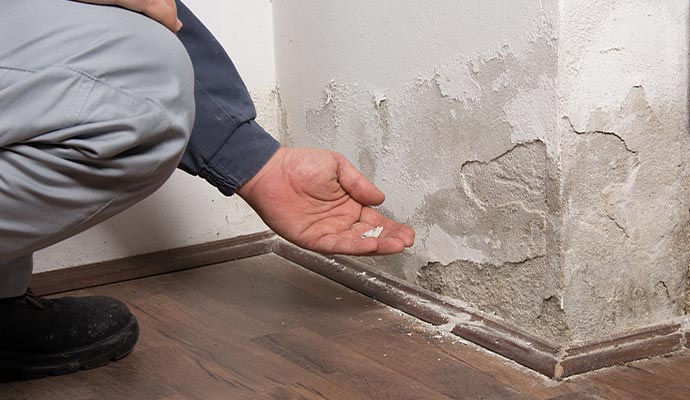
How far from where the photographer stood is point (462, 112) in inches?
61.9

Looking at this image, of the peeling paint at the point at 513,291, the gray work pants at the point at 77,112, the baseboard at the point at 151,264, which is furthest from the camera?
the baseboard at the point at 151,264

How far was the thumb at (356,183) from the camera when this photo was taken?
160 cm

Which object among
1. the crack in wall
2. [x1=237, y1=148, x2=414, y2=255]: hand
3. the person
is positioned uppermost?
the person

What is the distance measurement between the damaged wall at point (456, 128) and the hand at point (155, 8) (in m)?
0.50

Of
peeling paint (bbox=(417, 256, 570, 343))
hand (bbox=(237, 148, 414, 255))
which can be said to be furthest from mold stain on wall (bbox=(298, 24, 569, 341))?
hand (bbox=(237, 148, 414, 255))

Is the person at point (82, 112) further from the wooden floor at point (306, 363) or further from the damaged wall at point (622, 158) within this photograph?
the damaged wall at point (622, 158)

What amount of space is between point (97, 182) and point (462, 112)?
2.19ft

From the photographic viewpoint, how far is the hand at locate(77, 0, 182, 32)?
1.17 m

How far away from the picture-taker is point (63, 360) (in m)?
1.45

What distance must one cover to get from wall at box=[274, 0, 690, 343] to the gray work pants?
21.3 inches

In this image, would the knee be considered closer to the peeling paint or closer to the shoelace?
the shoelace

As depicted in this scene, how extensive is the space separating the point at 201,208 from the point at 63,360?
0.65m

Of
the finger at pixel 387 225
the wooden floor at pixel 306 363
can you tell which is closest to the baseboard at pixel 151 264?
the wooden floor at pixel 306 363

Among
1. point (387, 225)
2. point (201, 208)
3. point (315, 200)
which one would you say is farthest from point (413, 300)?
point (201, 208)
